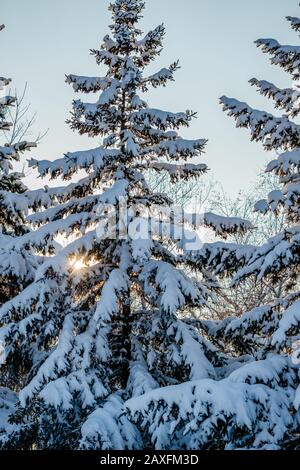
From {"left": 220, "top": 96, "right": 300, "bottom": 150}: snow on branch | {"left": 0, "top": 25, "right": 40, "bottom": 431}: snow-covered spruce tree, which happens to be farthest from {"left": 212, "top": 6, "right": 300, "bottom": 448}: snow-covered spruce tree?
{"left": 0, "top": 25, "right": 40, "bottom": 431}: snow-covered spruce tree

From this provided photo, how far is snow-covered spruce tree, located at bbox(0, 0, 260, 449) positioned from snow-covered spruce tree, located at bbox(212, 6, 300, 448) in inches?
40.6

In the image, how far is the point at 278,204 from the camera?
793 centimetres

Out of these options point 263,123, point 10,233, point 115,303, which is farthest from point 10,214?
point 263,123

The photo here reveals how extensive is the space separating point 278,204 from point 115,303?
336 cm

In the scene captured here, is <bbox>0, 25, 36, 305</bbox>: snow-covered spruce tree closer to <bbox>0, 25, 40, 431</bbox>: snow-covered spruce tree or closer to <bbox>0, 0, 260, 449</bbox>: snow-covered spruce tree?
<bbox>0, 25, 40, 431</bbox>: snow-covered spruce tree

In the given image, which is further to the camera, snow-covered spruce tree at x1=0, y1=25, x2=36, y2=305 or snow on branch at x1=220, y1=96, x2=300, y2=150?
snow-covered spruce tree at x1=0, y1=25, x2=36, y2=305

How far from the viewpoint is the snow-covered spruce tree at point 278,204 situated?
736 cm

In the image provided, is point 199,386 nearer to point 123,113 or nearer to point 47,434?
point 47,434

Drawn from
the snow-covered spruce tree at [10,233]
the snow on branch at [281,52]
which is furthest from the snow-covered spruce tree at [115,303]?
the snow on branch at [281,52]

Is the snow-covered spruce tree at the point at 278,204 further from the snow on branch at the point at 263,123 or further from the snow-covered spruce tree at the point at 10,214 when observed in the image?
the snow-covered spruce tree at the point at 10,214

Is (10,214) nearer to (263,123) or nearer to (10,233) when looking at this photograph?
(10,233)

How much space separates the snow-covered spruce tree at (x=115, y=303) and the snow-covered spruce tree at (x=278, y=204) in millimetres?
1032

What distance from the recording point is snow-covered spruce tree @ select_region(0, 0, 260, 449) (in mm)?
6492
